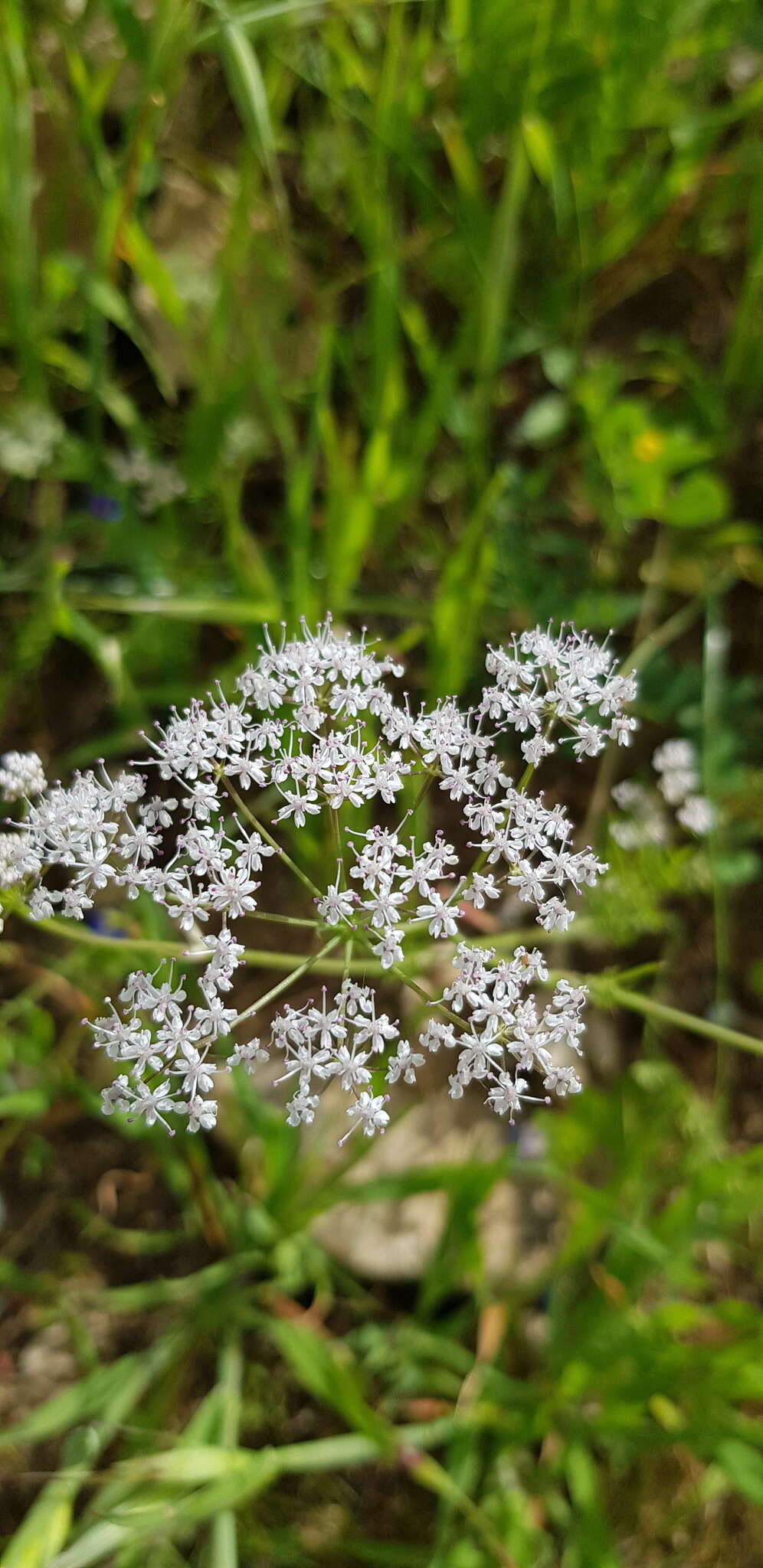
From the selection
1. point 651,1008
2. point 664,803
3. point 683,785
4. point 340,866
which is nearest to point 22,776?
point 340,866

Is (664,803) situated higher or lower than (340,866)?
higher

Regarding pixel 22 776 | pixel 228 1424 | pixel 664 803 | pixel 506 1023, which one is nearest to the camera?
pixel 506 1023

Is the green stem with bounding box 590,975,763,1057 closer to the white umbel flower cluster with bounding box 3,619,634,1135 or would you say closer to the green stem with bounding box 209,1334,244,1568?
the white umbel flower cluster with bounding box 3,619,634,1135

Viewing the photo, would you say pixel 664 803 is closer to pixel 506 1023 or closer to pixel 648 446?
pixel 648 446

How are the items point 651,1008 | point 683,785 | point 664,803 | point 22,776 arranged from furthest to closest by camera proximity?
point 664,803 < point 683,785 < point 651,1008 < point 22,776

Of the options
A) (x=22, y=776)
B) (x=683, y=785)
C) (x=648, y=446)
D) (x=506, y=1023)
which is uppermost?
(x=648, y=446)

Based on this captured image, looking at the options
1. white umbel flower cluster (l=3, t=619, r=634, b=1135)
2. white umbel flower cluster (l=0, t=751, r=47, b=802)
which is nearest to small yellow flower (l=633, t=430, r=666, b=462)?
white umbel flower cluster (l=3, t=619, r=634, b=1135)

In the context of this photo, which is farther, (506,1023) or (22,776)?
(22,776)

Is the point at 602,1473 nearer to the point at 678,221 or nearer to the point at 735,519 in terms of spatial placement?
the point at 735,519
